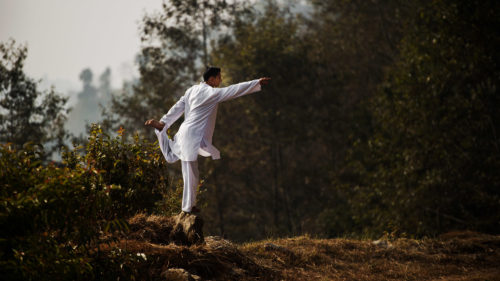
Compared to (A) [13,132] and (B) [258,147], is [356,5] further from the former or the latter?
(A) [13,132]

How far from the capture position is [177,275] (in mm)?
5344

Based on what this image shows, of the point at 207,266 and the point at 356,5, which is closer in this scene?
the point at 207,266

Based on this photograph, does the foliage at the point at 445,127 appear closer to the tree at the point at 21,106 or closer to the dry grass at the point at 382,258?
the dry grass at the point at 382,258

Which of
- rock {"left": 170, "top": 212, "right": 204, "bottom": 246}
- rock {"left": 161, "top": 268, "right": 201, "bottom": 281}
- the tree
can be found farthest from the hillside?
the tree

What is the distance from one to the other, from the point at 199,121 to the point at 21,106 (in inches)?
730

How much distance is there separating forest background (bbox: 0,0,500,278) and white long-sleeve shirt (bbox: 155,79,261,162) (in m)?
0.65

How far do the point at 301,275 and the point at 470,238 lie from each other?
4.00 metres

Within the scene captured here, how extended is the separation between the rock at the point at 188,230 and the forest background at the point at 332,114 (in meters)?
1.14

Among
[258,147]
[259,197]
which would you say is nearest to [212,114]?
[258,147]

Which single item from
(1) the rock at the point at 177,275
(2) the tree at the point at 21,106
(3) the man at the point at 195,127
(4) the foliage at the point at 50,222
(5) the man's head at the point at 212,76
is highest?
(2) the tree at the point at 21,106

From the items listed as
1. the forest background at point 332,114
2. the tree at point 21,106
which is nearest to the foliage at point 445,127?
the forest background at point 332,114

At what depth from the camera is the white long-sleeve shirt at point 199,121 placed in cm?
675

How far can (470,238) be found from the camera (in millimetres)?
8984

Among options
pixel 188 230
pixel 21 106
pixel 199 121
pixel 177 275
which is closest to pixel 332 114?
pixel 21 106
